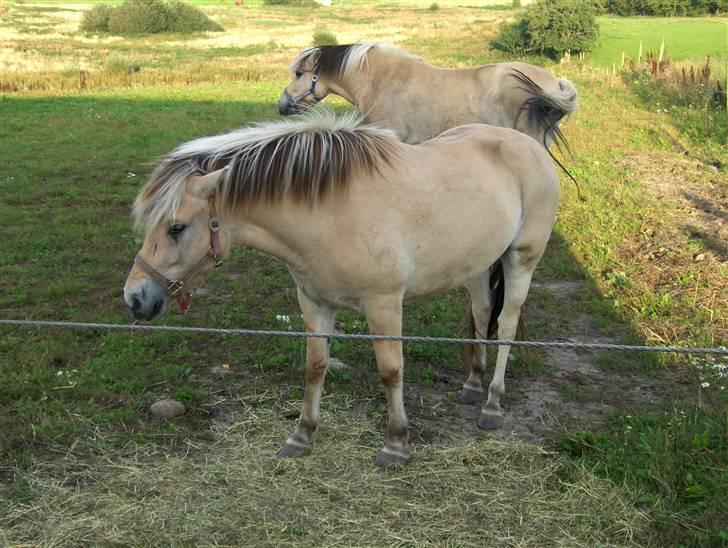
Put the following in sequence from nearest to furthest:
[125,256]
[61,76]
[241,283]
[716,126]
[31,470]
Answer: [31,470]
[241,283]
[125,256]
[716,126]
[61,76]

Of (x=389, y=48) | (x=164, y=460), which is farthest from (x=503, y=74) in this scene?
(x=164, y=460)

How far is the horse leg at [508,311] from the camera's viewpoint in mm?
4375

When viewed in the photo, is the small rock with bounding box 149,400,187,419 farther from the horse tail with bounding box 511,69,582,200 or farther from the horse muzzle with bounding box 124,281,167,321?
the horse tail with bounding box 511,69,582,200

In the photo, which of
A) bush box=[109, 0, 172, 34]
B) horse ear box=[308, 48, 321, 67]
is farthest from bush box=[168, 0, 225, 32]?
horse ear box=[308, 48, 321, 67]

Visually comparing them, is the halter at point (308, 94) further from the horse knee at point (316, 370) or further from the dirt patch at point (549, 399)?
the horse knee at point (316, 370)

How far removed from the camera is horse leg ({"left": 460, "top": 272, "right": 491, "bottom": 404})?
15.4 feet

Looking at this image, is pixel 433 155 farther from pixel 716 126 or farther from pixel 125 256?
pixel 716 126

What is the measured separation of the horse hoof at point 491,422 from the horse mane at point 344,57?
433 cm

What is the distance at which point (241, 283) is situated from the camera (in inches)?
260

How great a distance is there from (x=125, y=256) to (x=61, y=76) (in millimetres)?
16914

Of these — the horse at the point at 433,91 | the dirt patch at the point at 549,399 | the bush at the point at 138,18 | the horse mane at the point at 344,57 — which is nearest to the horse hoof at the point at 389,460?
the dirt patch at the point at 549,399

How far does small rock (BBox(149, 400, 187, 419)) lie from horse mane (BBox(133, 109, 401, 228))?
146 centimetres

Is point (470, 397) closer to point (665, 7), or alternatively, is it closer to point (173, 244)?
point (173, 244)

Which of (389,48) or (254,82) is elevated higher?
(389,48)
